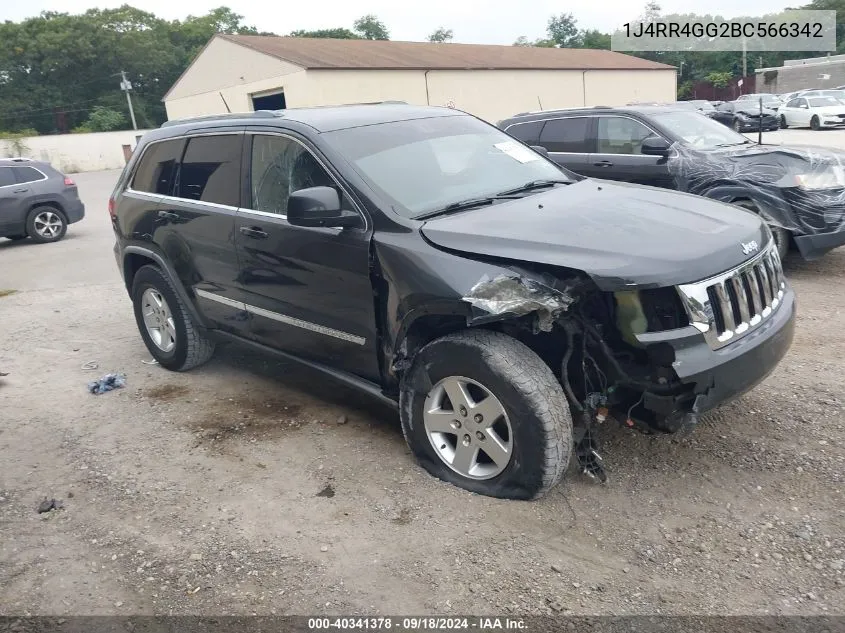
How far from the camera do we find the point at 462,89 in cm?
3234

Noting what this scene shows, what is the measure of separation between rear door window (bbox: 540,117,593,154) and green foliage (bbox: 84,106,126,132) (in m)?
56.5

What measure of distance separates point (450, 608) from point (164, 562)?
1.32 metres

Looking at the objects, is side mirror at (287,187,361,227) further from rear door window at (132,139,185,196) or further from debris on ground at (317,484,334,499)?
rear door window at (132,139,185,196)

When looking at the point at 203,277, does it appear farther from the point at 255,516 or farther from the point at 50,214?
the point at 50,214

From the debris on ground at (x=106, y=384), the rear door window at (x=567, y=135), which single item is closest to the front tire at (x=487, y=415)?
the debris on ground at (x=106, y=384)

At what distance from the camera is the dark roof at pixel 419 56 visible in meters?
29.3

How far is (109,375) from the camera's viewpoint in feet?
18.2

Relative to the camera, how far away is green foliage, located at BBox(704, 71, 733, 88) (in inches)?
2104

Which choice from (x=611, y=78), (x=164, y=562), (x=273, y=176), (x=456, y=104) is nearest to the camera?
(x=164, y=562)

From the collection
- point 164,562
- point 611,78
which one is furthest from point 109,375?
point 611,78

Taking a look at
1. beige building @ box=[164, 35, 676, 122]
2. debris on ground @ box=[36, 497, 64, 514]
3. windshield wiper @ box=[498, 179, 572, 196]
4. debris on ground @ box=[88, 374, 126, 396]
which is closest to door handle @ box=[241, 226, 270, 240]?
windshield wiper @ box=[498, 179, 572, 196]

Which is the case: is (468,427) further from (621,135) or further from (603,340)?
(621,135)

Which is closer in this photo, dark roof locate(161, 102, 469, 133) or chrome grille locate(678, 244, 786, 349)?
chrome grille locate(678, 244, 786, 349)

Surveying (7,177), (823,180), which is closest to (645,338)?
(823,180)
